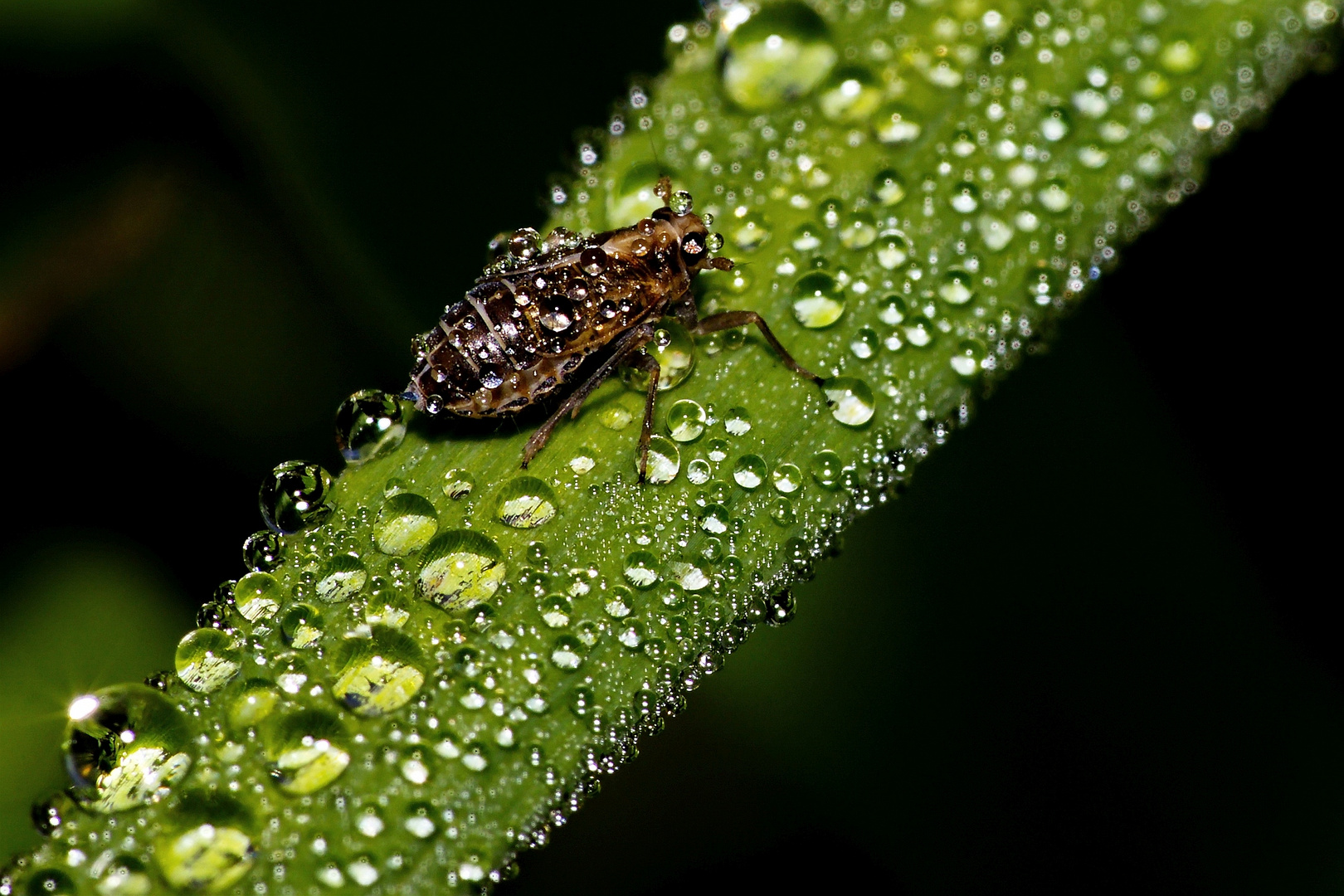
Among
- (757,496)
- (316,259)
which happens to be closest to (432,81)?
(316,259)

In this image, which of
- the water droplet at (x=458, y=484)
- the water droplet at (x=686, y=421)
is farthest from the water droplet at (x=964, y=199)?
the water droplet at (x=458, y=484)

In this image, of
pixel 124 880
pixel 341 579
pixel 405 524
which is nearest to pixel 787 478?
pixel 405 524

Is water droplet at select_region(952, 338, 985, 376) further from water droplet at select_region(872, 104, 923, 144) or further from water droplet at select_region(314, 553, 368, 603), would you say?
water droplet at select_region(314, 553, 368, 603)

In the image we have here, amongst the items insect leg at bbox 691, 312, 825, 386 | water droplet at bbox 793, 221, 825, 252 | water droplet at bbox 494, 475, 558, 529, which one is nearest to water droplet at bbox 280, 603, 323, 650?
water droplet at bbox 494, 475, 558, 529

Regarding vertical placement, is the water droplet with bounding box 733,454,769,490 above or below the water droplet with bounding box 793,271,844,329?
below

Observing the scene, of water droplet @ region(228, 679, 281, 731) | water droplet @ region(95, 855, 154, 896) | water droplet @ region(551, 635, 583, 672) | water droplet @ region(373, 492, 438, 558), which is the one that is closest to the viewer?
water droplet @ region(95, 855, 154, 896)

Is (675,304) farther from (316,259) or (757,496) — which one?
(316,259)

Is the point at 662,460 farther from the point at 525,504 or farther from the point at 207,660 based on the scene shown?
the point at 207,660
